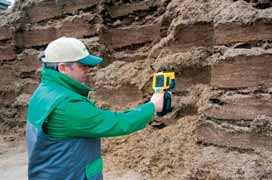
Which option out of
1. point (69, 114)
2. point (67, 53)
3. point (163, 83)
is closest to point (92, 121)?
point (69, 114)

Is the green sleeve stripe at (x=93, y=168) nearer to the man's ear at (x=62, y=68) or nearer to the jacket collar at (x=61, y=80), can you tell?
the jacket collar at (x=61, y=80)

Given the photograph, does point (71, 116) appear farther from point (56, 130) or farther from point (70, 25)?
point (70, 25)

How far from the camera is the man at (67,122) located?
1.91 meters

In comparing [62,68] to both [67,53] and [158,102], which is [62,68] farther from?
[158,102]

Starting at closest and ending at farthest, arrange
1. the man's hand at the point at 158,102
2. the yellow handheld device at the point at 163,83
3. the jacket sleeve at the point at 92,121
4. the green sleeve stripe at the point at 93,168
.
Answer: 1. the jacket sleeve at the point at 92,121
2. the green sleeve stripe at the point at 93,168
3. the man's hand at the point at 158,102
4. the yellow handheld device at the point at 163,83

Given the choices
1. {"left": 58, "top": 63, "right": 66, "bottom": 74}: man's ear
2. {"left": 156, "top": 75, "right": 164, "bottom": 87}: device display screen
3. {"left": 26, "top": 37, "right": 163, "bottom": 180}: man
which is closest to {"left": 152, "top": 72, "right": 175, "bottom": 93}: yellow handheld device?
{"left": 156, "top": 75, "right": 164, "bottom": 87}: device display screen

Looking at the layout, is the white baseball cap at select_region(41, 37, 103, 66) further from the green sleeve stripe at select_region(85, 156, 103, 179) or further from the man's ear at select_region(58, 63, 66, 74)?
the green sleeve stripe at select_region(85, 156, 103, 179)

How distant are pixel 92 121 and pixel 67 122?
0.13 metres

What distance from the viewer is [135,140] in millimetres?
4129

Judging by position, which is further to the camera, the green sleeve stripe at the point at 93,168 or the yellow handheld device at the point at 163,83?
the yellow handheld device at the point at 163,83

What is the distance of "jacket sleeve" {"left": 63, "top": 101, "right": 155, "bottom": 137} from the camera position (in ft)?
6.21

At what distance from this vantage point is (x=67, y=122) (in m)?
1.90

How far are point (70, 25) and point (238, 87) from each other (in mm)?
3104

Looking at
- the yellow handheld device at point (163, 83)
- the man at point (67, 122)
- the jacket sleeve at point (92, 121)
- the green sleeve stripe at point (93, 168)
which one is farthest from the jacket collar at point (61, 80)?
the yellow handheld device at point (163, 83)
